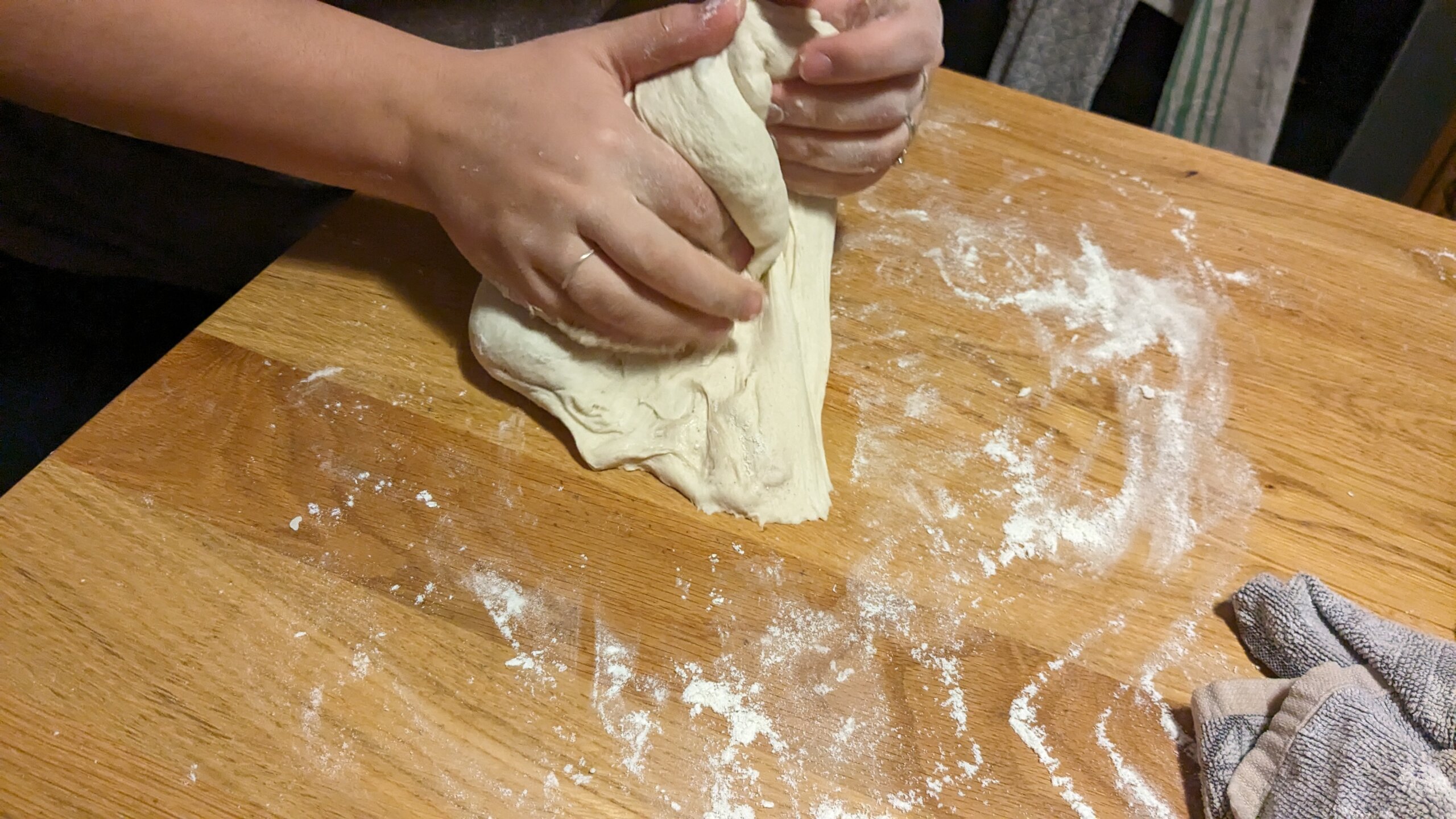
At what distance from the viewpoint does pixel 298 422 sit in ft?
2.58

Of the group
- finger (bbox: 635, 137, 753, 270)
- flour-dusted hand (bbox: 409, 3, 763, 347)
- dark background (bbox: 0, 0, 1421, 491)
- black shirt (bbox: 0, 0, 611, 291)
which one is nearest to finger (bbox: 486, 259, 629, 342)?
flour-dusted hand (bbox: 409, 3, 763, 347)

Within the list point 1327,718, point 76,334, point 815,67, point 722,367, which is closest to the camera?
point 1327,718

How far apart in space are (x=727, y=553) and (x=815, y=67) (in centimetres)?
43

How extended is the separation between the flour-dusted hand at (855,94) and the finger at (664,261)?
0.51 feet

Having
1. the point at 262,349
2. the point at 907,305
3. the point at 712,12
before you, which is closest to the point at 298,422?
the point at 262,349

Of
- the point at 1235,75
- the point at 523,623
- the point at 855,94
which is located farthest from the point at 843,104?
the point at 1235,75

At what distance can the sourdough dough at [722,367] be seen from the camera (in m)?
0.70

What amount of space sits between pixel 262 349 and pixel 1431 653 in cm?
106

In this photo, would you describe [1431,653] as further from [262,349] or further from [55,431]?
[55,431]

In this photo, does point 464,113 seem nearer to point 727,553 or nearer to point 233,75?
point 233,75

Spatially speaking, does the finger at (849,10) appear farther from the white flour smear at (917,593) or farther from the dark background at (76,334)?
the dark background at (76,334)

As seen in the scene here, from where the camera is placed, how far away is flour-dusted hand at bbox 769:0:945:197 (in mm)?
736

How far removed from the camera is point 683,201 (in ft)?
2.33

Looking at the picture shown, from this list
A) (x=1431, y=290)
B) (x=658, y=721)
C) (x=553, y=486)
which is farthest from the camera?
(x=1431, y=290)
